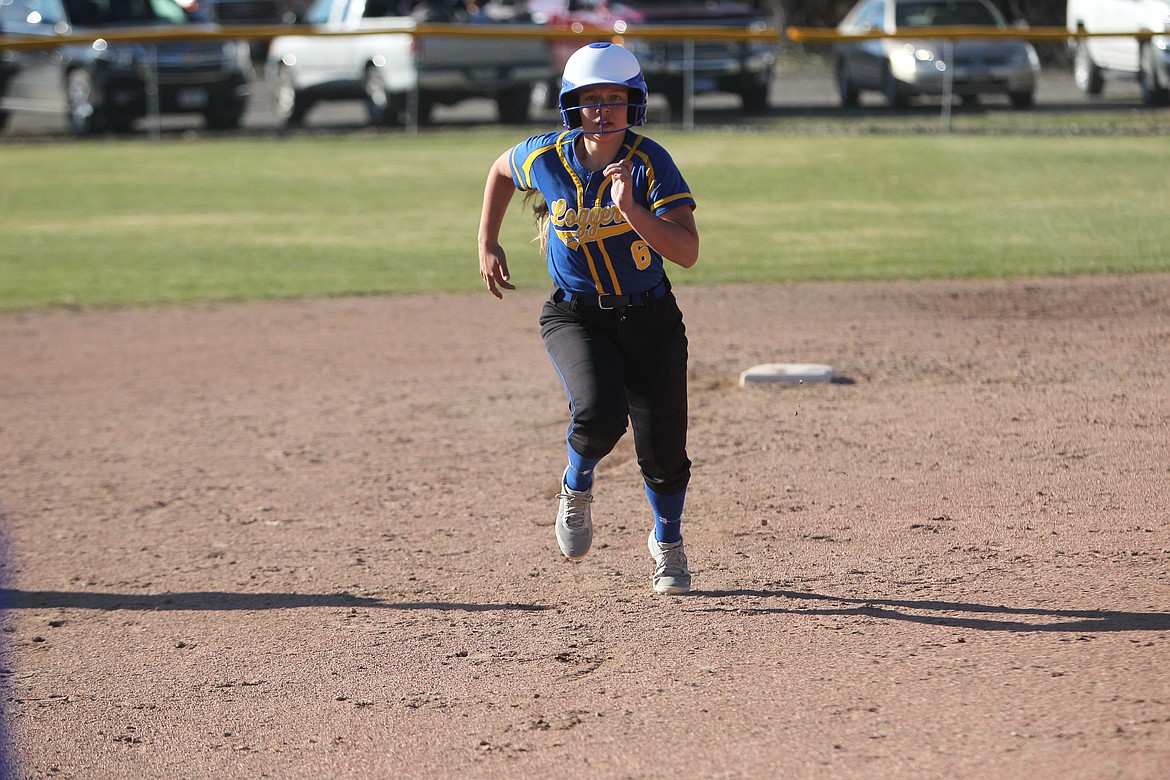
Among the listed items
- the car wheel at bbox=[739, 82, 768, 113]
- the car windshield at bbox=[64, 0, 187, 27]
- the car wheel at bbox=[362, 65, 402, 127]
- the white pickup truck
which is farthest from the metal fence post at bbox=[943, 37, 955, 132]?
the car windshield at bbox=[64, 0, 187, 27]

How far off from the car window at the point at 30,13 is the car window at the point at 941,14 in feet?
40.0

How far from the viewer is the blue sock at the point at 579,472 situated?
4.77 m

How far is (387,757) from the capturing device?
12.2 feet

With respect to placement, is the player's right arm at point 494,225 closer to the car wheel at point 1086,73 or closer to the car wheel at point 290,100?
the car wheel at point 290,100

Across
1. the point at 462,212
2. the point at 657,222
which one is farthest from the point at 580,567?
the point at 462,212

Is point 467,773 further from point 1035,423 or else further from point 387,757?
point 1035,423

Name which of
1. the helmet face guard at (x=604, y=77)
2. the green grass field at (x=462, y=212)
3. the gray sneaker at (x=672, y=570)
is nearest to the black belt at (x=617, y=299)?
the helmet face guard at (x=604, y=77)

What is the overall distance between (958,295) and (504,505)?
5336 mm

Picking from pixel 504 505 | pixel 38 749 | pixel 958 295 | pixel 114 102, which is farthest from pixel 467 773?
pixel 114 102

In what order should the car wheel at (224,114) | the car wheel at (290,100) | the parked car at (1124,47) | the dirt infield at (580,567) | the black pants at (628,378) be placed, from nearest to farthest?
the dirt infield at (580,567), the black pants at (628,378), the parked car at (1124,47), the car wheel at (224,114), the car wheel at (290,100)

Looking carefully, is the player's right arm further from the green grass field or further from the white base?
the green grass field

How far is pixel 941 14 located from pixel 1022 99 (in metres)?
1.76

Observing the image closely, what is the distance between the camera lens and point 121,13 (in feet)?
69.3

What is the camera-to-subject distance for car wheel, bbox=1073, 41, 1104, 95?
21547mm
